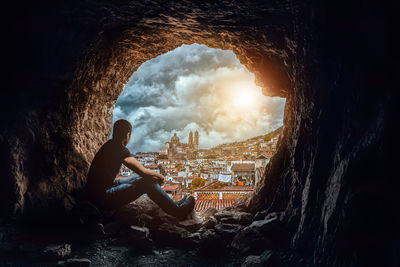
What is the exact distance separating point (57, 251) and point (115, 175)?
1687 millimetres

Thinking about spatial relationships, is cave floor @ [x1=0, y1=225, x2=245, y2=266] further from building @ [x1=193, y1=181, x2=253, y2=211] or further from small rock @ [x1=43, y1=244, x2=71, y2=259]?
building @ [x1=193, y1=181, x2=253, y2=211]

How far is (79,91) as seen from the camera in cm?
492

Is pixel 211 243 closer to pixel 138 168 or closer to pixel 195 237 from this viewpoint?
pixel 195 237

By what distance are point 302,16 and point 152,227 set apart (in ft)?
17.9

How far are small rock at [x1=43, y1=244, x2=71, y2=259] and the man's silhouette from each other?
1070 millimetres

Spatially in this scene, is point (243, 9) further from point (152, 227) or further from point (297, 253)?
point (152, 227)

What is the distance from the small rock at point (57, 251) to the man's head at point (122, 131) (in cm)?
228

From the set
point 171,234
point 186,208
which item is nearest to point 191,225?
point 186,208

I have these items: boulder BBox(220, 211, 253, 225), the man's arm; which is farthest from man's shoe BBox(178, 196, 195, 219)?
the man's arm

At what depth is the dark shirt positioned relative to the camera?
4.73m

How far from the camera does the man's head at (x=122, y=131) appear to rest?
16.0ft

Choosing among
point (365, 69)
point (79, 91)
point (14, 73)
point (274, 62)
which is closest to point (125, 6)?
point (79, 91)

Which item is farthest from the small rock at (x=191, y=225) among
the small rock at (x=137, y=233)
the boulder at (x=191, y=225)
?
the small rock at (x=137, y=233)

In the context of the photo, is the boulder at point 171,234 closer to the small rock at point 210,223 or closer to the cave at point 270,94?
the small rock at point 210,223
